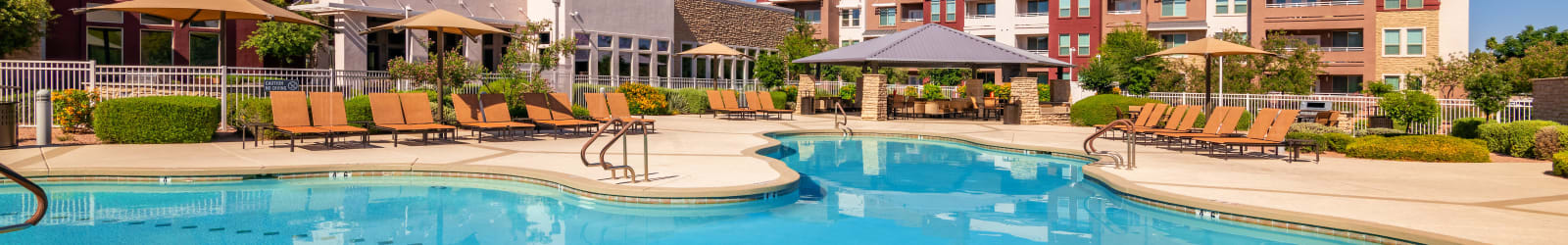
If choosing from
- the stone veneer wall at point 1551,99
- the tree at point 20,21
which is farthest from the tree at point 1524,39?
the tree at point 20,21

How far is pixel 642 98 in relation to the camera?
896 inches

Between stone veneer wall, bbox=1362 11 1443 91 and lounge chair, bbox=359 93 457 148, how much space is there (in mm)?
36224

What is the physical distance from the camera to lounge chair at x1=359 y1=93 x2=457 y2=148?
12.7 m

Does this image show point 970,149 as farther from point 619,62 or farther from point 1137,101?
point 619,62

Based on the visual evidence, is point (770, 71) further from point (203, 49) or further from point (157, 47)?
point (157, 47)

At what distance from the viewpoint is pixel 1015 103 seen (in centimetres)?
2138

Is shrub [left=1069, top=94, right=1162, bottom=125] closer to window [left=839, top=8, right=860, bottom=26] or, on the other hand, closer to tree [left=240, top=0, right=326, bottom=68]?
tree [left=240, top=0, right=326, bottom=68]

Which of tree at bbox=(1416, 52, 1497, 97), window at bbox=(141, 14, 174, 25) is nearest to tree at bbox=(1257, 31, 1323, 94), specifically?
tree at bbox=(1416, 52, 1497, 97)

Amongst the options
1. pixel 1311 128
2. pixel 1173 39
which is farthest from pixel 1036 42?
pixel 1311 128

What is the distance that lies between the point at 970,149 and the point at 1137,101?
674cm

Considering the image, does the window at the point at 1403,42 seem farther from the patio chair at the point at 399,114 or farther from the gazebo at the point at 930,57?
the patio chair at the point at 399,114

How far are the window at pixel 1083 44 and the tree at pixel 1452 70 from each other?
498 inches

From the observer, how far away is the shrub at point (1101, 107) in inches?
783

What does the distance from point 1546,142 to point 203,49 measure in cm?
2805
